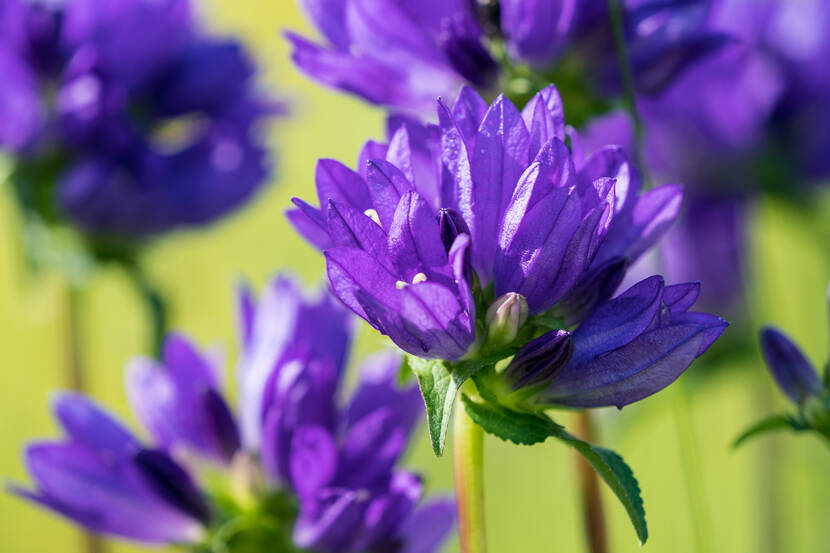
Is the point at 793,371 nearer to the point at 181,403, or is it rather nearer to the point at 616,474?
the point at 616,474

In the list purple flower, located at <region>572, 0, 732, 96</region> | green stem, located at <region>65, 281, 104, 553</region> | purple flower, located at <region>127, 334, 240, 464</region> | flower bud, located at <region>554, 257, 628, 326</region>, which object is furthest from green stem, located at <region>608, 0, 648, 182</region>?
green stem, located at <region>65, 281, 104, 553</region>

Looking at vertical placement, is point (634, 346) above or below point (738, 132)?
below

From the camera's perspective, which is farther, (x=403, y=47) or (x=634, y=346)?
(x=403, y=47)

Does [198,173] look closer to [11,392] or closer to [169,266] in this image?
[169,266]

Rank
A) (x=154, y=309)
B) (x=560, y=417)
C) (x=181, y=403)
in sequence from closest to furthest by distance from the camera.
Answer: (x=181, y=403), (x=154, y=309), (x=560, y=417)

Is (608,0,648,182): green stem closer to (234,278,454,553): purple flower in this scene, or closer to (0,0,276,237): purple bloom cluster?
(234,278,454,553): purple flower

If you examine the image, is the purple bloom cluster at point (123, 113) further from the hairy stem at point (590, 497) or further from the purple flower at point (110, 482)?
the hairy stem at point (590, 497)

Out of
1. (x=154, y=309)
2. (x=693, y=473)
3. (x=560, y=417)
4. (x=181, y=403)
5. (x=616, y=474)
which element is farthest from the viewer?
(x=560, y=417)

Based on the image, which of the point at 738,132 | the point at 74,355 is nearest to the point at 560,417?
the point at 738,132

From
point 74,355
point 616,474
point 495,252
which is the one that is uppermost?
point 74,355

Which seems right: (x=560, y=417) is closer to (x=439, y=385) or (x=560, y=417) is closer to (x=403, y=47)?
(x=403, y=47)
